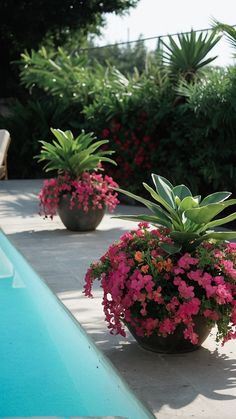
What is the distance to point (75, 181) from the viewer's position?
29.0 feet

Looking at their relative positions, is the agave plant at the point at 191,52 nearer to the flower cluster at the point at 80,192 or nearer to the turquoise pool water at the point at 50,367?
the flower cluster at the point at 80,192

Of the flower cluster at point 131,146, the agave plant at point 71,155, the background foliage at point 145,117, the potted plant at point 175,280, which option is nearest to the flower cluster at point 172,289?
the potted plant at point 175,280

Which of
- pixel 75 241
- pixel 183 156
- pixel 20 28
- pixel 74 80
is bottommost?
pixel 75 241

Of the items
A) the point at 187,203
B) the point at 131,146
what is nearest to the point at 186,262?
the point at 187,203

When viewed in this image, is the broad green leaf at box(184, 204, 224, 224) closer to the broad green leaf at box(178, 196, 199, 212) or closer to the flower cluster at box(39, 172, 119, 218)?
the broad green leaf at box(178, 196, 199, 212)

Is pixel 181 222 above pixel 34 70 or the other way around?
the other way around

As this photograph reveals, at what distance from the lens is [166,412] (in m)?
3.61

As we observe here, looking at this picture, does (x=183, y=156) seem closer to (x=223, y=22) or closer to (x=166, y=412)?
(x=223, y=22)

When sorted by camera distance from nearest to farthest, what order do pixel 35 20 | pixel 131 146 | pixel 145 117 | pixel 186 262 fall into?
pixel 186 262
pixel 145 117
pixel 131 146
pixel 35 20

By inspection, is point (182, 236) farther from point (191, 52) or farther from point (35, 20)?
point (35, 20)

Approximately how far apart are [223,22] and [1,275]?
18.3 feet

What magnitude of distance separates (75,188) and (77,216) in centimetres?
34

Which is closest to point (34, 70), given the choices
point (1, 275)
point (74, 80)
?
point (74, 80)

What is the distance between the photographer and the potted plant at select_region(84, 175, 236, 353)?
13.7 feet
